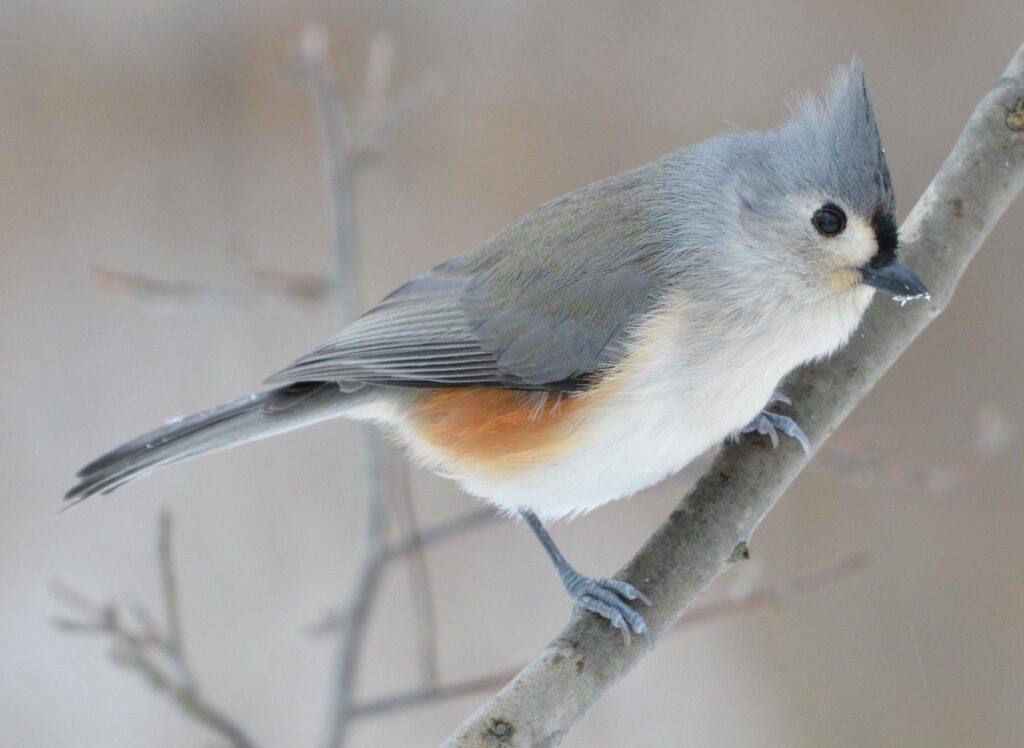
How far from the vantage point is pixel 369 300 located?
13.5ft

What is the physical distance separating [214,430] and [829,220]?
121cm

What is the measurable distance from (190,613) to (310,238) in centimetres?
147

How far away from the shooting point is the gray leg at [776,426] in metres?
1.92

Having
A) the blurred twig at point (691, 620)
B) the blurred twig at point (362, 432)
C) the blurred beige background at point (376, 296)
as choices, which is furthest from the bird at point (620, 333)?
the blurred beige background at point (376, 296)

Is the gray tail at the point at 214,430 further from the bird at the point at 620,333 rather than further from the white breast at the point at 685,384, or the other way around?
the white breast at the point at 685,384

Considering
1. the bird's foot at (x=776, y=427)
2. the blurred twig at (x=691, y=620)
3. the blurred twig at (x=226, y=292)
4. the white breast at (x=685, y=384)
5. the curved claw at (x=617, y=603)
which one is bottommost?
the curved claw at (x=617, y=603)

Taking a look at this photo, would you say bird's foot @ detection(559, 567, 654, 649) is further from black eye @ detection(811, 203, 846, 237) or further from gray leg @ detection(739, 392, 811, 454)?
black eye @ detection(811, 203, 846, 237)

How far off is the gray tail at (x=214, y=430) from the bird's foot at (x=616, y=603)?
66 centimetres

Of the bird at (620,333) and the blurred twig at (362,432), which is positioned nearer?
the bird at (620,333)

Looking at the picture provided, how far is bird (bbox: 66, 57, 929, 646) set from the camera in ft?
6.14

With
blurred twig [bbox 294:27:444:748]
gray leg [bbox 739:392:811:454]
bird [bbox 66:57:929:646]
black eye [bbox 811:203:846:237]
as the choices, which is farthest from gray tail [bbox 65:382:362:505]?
black eye [bbox 811:203:846:237]

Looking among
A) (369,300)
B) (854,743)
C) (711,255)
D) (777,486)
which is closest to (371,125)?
(711,255)

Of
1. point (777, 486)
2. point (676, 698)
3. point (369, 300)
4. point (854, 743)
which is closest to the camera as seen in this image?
point (777, 486)

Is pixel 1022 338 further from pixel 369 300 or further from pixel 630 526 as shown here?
pixel 369 300
